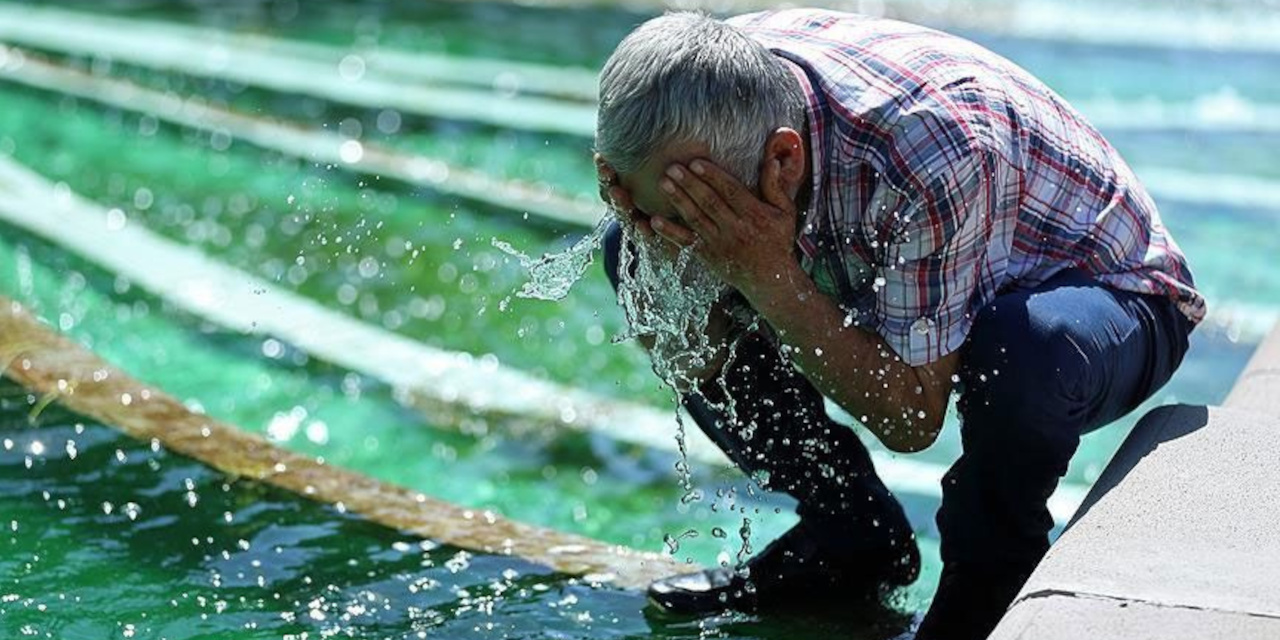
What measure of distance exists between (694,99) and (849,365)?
0.50 m

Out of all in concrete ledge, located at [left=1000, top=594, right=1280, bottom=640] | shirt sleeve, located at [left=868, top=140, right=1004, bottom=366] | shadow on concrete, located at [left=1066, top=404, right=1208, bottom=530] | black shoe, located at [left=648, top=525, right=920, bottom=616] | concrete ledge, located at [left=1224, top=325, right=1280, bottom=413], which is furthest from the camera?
concrete ledge, located at [left=1224, top=325, right=1280, bottom=413]

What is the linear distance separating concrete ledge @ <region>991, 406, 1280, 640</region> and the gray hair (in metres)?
0.72

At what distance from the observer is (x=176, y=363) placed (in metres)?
5.34

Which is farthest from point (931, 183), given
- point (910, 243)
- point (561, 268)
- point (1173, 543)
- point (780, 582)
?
point (780, 582)

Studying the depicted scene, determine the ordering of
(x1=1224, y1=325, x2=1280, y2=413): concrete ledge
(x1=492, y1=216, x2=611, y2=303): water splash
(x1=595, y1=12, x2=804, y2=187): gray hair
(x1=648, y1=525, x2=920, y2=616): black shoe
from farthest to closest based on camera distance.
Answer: (x1=1224, y1=325, x2=1280, y2=413): concrete ledge < (x1=648, y1=525, x2=920, y2=616): black shoe < (x1=492, y1=216, x2=611, y2=303): water splash < (x1=595, y1=12, x2=804, y2=187): gray hair

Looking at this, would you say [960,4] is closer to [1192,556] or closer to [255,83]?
[255,83]

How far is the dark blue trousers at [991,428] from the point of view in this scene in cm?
291

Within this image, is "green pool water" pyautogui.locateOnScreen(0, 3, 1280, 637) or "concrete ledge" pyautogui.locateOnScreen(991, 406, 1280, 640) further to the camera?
"green pool water" pyautogui.locateOnScreen(0, 3, 1280, 637)

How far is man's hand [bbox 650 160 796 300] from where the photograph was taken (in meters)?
2.75

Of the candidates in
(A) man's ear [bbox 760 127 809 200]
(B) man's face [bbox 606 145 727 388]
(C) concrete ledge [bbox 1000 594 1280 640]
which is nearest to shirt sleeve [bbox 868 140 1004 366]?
(A) man's ear [bbox 760 127 809 200]

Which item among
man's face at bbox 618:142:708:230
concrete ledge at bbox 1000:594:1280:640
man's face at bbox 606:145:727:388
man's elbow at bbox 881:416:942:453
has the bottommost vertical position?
concrete ledge at bbox 1000:594:1280:640

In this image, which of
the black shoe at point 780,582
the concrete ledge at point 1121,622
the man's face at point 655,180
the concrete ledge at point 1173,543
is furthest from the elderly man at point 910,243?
the concrete ledge at point 1121,622

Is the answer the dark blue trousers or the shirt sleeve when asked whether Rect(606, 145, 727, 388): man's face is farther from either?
the shirt sleeve

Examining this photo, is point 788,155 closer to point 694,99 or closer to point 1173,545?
point 694,99
